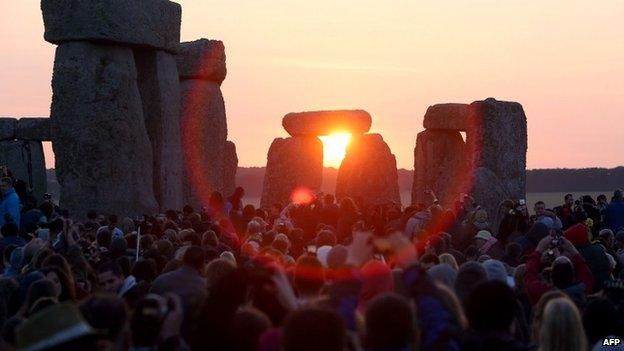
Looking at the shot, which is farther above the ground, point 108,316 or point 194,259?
point 194,259

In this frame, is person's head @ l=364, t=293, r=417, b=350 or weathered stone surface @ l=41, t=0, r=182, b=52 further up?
weathered stone surface @ l=41, t=0, r=182, b=52

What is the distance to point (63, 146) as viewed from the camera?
20.1m

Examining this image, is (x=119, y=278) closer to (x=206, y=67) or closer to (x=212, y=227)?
(x=212, y=227)

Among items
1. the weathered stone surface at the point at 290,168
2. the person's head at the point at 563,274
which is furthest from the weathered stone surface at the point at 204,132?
the person's head at the point at 563,274

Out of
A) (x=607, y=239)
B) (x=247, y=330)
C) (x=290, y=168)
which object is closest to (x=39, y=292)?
(x=247, y=330)

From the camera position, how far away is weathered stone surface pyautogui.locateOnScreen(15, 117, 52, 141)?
31.6 m

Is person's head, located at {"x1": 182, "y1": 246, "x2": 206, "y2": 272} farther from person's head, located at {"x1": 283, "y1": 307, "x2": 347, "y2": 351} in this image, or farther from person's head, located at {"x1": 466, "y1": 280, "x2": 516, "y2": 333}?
person's head, located at {"x1": 283, "y1": 307, "x2": 347, "y2": 351}

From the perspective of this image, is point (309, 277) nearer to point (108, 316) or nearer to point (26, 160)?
point (108, 316)

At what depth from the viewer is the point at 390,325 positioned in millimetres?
5906

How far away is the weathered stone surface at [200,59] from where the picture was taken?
25.7m

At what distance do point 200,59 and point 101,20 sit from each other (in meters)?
6.59

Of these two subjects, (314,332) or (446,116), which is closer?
(314,332)

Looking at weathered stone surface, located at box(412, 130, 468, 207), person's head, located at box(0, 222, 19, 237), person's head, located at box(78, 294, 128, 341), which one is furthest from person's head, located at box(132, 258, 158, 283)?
weathered stone surface, located at box(412, 130, 468, 207)

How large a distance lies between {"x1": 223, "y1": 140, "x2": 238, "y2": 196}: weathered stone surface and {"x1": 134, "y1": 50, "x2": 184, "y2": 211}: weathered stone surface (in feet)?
14.7
